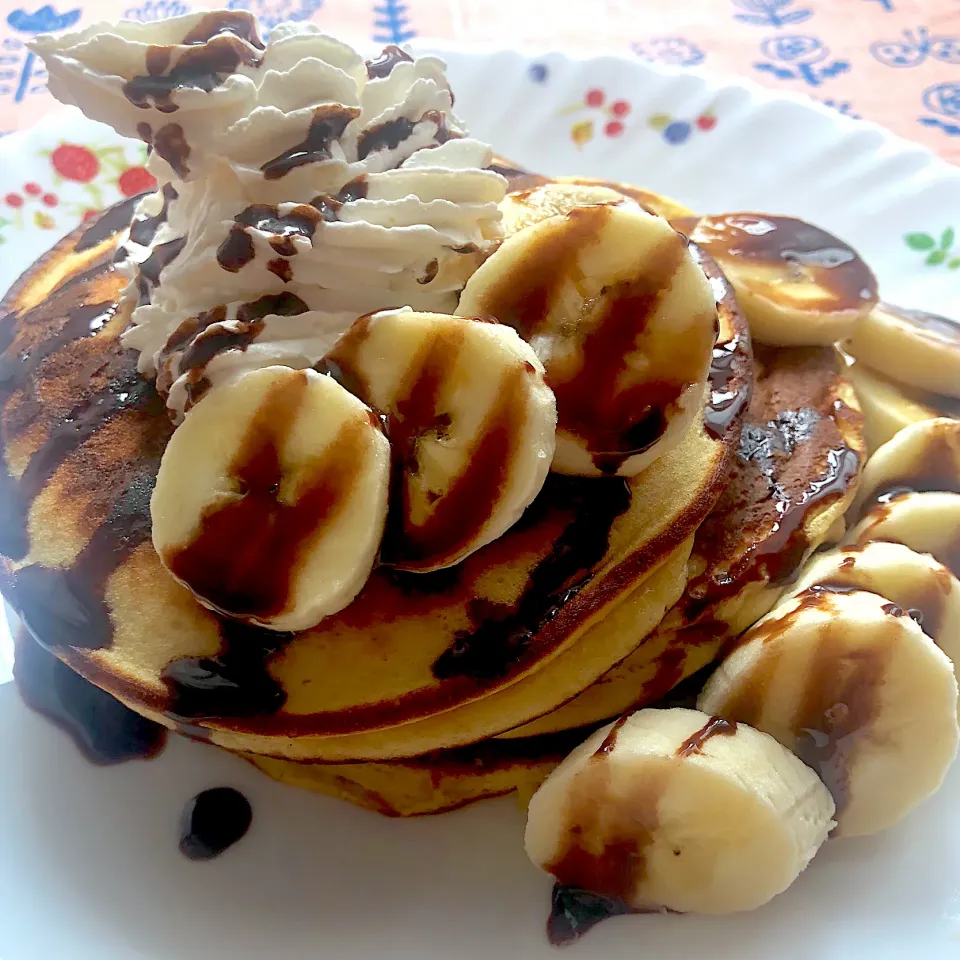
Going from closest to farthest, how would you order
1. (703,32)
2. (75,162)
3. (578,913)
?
(578,913), (75,162), (703,32)

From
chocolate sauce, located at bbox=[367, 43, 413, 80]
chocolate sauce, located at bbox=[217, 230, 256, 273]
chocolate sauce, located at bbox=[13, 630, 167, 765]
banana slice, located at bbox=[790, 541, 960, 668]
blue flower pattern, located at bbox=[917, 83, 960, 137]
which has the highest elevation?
chocolate sauce, located at bbox=[367, 43, 413, 80]

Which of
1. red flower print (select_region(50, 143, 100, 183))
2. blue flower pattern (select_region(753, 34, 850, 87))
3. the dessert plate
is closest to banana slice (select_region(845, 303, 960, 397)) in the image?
the dessert plate

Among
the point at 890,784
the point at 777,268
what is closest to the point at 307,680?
the point at 890,784

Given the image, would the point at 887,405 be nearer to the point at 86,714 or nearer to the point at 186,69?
the point at 186,69

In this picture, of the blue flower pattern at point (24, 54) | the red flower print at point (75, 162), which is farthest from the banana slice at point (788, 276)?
the blue flower pattern at point (24, 54)

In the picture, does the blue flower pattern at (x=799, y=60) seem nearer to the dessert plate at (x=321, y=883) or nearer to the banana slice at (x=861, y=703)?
the banana slice at (x=861, y=703)

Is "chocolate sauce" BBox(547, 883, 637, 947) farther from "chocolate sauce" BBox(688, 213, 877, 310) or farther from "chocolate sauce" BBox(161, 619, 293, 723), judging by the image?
"chocolate sauce" BBox(688, 213, 877, 310)

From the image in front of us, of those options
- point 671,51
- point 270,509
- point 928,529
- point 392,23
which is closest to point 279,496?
point 270,509

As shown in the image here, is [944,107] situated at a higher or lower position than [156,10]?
lower
